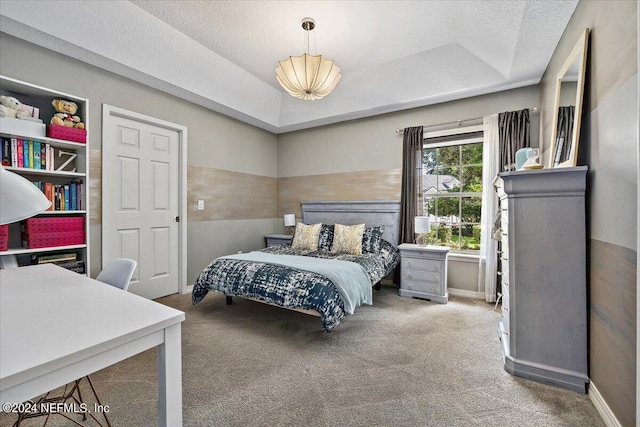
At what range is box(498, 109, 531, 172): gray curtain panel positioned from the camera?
326 cm

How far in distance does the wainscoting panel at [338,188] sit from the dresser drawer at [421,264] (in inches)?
38.4

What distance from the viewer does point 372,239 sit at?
3.79 metres

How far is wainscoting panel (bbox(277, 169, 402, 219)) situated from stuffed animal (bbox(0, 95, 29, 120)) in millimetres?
3438

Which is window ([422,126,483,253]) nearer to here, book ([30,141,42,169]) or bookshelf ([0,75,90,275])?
bookshelf ([0,75,90,275])

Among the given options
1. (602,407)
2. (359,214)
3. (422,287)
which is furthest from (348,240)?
(602,407)

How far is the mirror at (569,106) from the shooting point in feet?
6.25

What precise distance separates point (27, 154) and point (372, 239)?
350cm

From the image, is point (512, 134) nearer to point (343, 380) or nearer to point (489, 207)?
point (489, 207)

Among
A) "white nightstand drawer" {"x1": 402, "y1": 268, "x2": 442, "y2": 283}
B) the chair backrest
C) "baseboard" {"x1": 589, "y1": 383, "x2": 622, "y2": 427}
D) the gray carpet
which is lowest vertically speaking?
the gray carpet

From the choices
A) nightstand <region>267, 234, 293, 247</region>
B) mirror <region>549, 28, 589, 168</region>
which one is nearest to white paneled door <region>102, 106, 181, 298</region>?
nightstand <region>267, 234, 293, 247</region>

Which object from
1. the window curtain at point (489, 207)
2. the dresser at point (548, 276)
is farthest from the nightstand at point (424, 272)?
the dresser at point (548, 276)

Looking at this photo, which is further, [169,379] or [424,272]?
[424,272]

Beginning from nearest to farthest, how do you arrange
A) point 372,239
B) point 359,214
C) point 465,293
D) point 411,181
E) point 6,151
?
point 6,151 → point 465,293 → point 372,239 → point 411,181 → point 359,214

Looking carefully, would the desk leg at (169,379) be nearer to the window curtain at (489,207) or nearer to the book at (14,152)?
the book at (14,152)
